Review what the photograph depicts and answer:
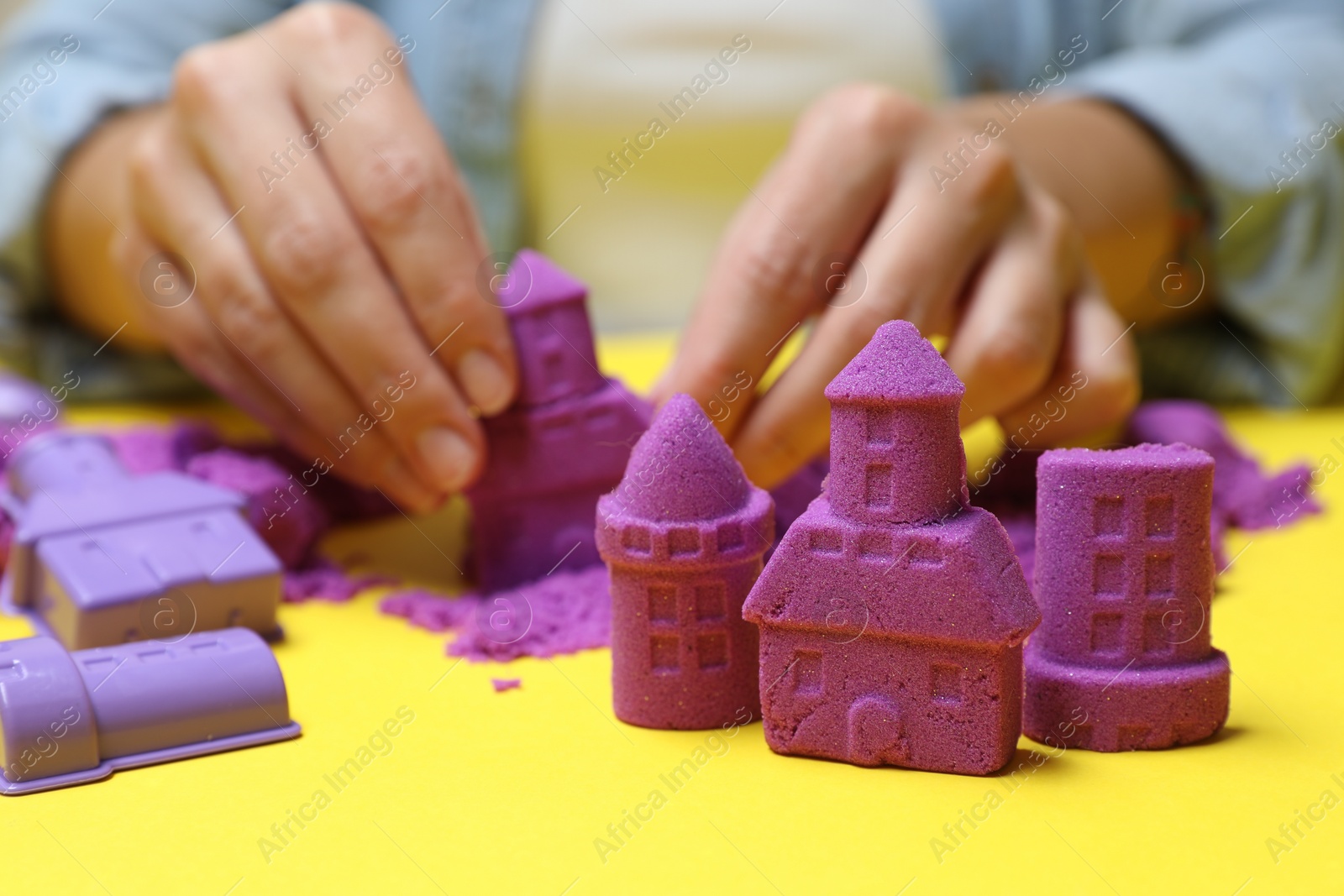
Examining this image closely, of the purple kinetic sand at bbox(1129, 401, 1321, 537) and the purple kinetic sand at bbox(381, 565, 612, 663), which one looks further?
the purple kinetic sand at bbox(1129, 401, 1321, 537)

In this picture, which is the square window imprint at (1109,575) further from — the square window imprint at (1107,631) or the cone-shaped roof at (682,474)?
the cone-shaped roof at (682,474)

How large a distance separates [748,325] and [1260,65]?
2.85ft

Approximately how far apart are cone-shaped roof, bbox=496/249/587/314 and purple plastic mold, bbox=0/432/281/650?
0.87 feet

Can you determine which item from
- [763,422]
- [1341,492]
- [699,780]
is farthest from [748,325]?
[1341,492]

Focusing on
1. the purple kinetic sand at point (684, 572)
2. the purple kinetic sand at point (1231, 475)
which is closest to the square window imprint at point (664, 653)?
the purple kinetic sand at point (684, 572)

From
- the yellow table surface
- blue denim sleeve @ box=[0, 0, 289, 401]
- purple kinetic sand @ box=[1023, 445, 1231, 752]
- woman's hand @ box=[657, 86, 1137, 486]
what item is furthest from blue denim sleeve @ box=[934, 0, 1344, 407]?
blue denim sleeve @ box=[0, 0, 289, 401]

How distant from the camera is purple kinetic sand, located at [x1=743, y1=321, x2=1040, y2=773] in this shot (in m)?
0.73

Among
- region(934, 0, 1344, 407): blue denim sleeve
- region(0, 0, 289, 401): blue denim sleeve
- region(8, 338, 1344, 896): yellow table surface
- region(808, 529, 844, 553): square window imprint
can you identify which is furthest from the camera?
region(0, 0, 289, 401): blue denim sleeve

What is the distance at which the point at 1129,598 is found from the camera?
0.78 meters

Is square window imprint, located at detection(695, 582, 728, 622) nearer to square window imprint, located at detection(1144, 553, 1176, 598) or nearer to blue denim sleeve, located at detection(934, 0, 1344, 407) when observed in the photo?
square window imprint, located at detection(1144, 553, 1176, 598)

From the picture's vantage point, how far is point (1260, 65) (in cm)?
160

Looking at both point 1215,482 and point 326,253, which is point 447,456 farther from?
point 1215,482

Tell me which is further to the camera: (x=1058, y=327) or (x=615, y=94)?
(x=615, y=94)

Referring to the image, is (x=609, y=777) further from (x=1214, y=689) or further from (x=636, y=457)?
(x=1214, y=689)
